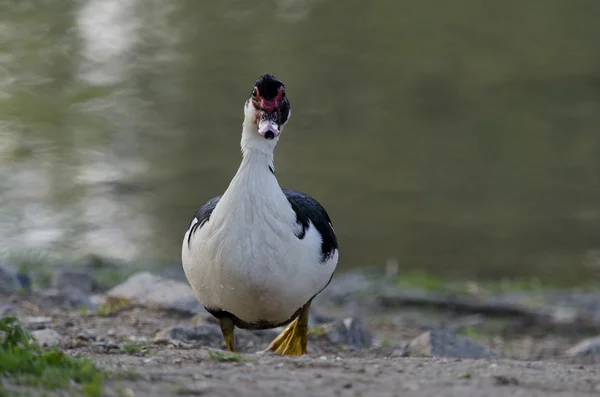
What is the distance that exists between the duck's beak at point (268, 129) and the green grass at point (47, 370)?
6.15 ft

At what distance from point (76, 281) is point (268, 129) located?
13.1 ft

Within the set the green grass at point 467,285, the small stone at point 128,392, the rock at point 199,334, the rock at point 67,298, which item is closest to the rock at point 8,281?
the rock at point 67,298

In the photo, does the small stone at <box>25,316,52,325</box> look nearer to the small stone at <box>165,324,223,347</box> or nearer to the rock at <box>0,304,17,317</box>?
the rock at <box>0,304,17,317</box>

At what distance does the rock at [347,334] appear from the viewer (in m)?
7.68

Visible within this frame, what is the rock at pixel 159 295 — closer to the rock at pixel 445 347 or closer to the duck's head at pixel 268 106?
the rock at pixel 445 347

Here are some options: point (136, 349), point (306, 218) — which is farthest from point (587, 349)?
point (136, 349)

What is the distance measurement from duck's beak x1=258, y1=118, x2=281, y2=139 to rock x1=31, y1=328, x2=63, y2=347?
1810 millimetres

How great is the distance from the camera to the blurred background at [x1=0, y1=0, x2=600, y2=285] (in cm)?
1305

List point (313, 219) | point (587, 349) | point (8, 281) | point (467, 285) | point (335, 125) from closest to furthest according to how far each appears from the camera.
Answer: point (313, 219)
point (587, 349)
point (8, 281)
point (467, 285)
point (335, 125)

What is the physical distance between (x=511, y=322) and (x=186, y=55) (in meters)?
9.41

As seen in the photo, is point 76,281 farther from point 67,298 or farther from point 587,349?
point 587,349

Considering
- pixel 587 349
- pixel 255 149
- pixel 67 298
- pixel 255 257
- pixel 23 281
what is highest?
pixel 255 149

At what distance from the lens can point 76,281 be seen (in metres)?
9.57

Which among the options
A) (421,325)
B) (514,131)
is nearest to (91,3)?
(514,131)
